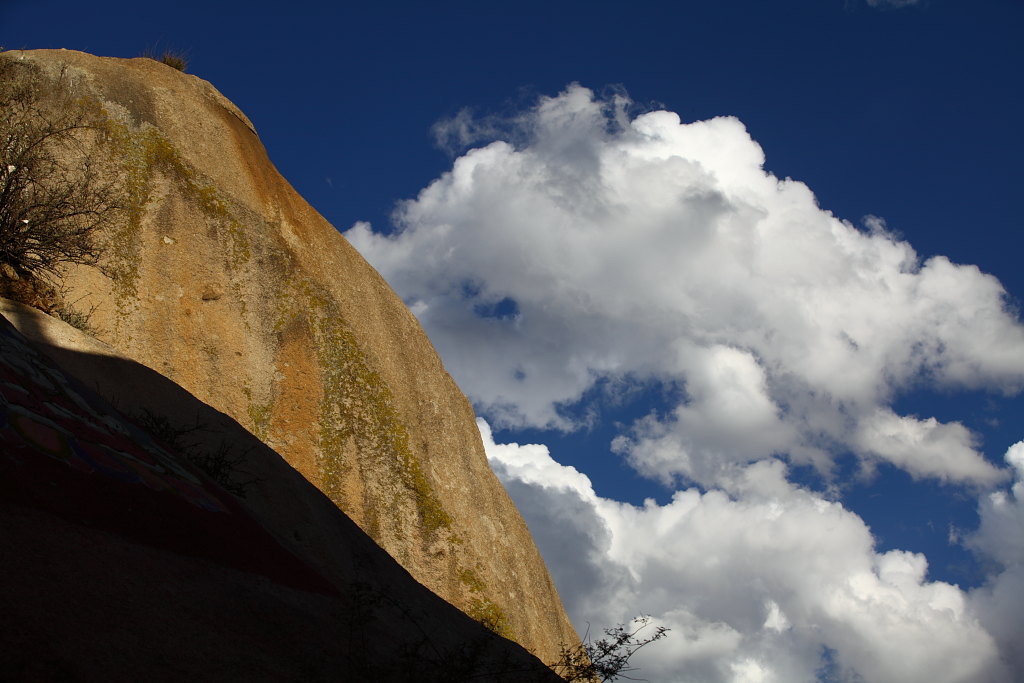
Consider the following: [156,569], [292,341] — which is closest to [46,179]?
[292,341]

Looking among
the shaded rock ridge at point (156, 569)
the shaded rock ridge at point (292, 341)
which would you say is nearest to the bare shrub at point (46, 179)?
the shaded rock ridge at point (292, 341)

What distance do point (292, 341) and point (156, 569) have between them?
899 centimetres

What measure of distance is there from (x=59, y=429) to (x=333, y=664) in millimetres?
3140

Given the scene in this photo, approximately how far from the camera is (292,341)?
14.9m

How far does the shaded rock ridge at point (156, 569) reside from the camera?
4988mm

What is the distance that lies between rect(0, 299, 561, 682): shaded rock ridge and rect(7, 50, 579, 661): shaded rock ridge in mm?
3586

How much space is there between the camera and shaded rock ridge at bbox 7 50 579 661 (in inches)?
545

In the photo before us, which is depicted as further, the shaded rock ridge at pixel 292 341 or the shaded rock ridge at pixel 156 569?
the shaded rock ridge at pixel 292 341

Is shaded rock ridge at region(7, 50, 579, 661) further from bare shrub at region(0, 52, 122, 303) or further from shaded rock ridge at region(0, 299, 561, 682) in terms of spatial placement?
shaded rock ridge at region(0, 299, 561, 682)

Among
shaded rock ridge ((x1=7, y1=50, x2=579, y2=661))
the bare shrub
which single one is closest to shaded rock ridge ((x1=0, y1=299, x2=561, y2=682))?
the bare shrub

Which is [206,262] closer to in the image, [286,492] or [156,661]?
[286,492]

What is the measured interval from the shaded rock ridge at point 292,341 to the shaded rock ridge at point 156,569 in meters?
3.59

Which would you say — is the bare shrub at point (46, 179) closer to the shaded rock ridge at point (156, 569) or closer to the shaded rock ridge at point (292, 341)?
the shaded rock ridge at point (292, 341)

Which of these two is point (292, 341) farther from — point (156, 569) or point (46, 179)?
point (156, 569)
